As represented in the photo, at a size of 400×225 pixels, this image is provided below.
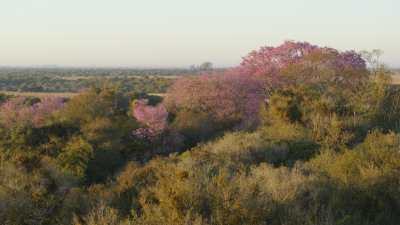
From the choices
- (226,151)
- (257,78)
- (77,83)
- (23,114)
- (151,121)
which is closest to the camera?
(226,151)

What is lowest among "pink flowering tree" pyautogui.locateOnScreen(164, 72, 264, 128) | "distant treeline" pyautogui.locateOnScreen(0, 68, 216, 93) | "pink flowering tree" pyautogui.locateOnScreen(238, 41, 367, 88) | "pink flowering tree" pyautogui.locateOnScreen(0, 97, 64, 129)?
"distant treeline" pyautogui.locateOnScreen(0, 68, 216, 93)

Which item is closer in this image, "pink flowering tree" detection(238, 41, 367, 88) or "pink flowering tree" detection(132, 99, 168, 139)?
"pink flowering tree" detection(132, 99, 168, 139)

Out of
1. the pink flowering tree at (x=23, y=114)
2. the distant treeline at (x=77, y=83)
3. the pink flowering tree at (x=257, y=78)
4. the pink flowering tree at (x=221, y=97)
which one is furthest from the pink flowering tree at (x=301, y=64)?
the pink flowering tree at (x=23, y=114)

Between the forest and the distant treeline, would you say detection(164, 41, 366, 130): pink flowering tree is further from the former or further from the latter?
the distant treeline

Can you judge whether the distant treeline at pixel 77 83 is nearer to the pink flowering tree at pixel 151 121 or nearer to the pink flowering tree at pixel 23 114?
the pink flowering tree at pixel 23 114

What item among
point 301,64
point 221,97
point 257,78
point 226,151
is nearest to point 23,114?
point 221,97

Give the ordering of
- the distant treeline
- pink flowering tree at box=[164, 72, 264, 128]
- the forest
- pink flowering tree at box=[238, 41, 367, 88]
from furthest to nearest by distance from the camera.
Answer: the distant treeline < pink flowering tree at box=[238, 41, 367, 88] < pink flowering tree at box=[164, 72, 264, 128] < the forest

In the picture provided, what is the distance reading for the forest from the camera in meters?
9.28

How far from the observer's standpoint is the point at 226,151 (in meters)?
17.1

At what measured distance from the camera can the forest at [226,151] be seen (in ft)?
30.5

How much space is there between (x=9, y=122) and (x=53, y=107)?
4787 millimetres

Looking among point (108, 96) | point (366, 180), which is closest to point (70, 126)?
point (108, 96)

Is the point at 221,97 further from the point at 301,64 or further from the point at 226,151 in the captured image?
the point at 226,151

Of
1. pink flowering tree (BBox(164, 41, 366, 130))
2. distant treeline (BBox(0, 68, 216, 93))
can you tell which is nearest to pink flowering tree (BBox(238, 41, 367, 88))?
pink flowering tree (BBox(164, 41, 366, 130))
